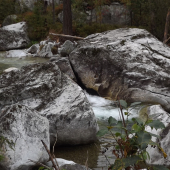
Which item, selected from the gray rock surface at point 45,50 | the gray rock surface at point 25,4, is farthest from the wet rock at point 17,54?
the gray rock surface at point 25,4

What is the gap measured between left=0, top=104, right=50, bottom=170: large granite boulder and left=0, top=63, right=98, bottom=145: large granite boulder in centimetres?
72

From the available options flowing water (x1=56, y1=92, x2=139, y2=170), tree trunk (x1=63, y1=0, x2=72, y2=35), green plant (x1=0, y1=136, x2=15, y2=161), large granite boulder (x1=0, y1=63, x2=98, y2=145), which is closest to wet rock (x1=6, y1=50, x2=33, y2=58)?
tree trunk (x1=63, y1=0, x2=72, y2=35)

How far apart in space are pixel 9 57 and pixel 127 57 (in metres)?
8.03

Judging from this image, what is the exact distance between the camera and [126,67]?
763 cm

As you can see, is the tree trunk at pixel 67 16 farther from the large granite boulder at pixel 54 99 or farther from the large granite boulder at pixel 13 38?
the large granite boulder at pixel 54 99

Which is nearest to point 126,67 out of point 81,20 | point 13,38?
point 81,20

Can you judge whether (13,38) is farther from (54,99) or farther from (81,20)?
(54,99)

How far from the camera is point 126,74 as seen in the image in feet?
24.8

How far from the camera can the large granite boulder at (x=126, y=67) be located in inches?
287

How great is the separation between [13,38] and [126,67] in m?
11.8

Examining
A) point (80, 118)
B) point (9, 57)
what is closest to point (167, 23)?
point (9, 57)

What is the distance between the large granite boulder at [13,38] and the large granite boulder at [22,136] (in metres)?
14.3

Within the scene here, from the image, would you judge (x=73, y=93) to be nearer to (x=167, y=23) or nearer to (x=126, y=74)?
(x=126, y=74)

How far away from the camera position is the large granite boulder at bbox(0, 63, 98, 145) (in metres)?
4.51
